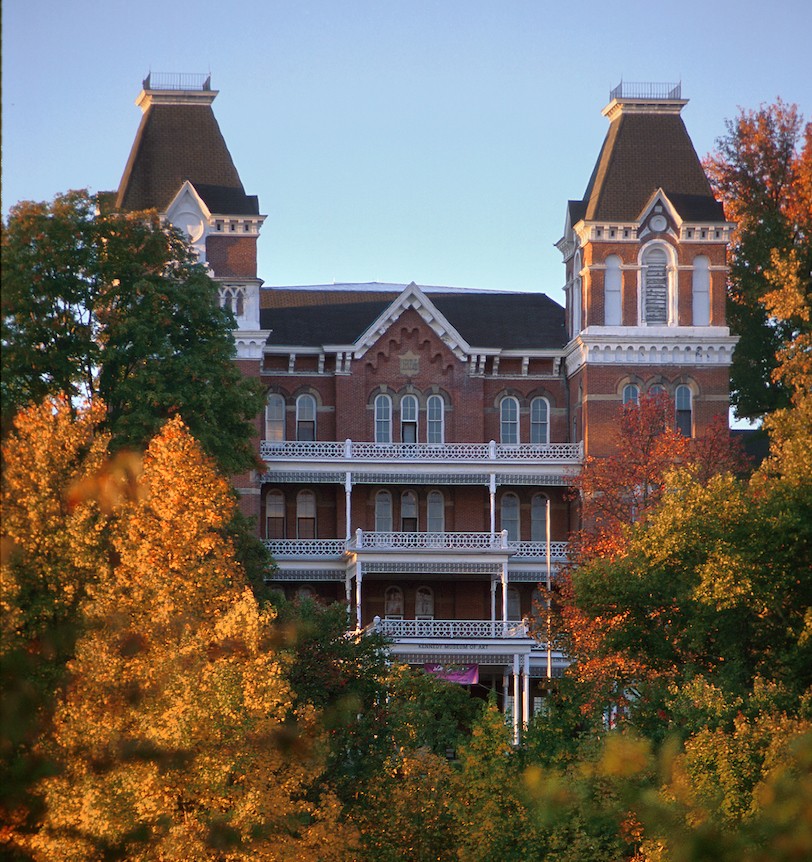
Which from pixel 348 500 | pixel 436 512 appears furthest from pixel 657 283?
pixel 348 500

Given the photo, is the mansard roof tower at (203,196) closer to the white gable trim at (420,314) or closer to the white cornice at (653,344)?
the white gable trim at (420,314)

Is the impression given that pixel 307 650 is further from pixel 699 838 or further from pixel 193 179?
pixel 193 179

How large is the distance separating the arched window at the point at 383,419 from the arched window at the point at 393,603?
503cm

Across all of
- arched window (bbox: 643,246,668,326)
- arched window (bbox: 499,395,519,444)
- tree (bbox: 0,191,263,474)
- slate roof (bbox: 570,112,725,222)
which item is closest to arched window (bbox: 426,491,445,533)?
arched window (bbox: 499,395,519,444)

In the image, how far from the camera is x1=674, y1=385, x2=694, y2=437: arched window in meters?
56.0

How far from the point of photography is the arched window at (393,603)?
187 ft

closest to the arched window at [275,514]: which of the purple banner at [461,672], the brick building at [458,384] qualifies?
the brick building at [458,384]

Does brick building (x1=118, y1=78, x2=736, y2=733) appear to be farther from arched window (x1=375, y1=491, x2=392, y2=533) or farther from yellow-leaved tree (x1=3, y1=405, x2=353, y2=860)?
yellow-leaved tree (x1=3, y1=405, x2=353, y2=860)

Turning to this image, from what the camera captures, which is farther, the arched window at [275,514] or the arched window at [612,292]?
the arched window at [275,514]

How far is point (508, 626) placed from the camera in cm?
5334

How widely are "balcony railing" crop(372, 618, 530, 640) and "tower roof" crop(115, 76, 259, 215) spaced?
1408 centimetres

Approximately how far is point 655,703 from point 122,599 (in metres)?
11.8

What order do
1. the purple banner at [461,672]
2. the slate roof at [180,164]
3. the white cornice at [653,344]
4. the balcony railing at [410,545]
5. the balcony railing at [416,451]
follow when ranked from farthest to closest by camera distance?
the balcony railing at [416,451] < the slate roof at [180,164] < the white cornice at [653,344] < the balcony railing at [410,545] < the purple banner at [461,672]

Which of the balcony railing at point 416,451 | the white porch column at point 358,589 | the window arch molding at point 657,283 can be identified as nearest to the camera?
the white porch column at point 358,589
